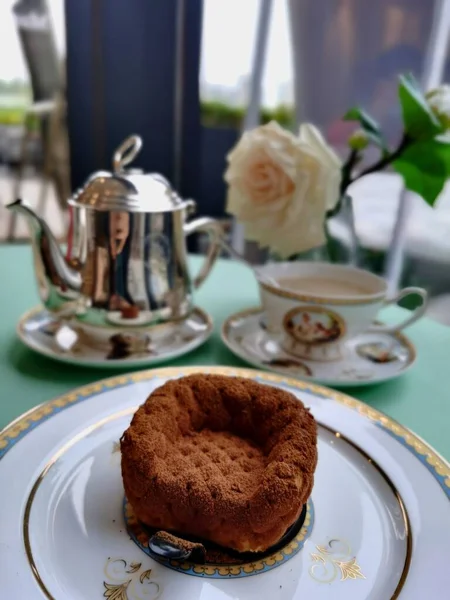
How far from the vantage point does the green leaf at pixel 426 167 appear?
2.25ft

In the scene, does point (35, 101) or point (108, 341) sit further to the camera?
point (35, 101)

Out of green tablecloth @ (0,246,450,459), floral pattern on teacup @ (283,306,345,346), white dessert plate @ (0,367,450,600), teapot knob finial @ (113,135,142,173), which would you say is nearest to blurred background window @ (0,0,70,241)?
green tablecloth @ (0,246,450,459)

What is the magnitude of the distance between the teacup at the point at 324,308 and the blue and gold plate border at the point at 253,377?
96 mm

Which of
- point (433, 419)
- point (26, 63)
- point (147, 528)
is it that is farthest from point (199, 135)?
point (147, 528)

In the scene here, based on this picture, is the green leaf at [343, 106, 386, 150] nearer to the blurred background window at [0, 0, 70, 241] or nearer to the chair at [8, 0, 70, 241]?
the blurred background window at [0, 0, 70, 241]

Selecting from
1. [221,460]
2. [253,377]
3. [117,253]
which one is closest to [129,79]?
[117,253]

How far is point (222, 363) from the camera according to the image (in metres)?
0.65

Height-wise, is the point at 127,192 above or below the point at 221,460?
above

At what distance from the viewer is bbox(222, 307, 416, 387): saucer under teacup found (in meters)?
0.62

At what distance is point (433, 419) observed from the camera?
55 centimetres

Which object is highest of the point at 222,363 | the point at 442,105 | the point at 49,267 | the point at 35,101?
the point at 442,105

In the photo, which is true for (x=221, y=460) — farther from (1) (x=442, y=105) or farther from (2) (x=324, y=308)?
(1) (x=442, y=105)

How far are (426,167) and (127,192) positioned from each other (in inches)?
16.2

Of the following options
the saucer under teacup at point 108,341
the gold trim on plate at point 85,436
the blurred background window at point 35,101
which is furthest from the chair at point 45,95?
the gold trim on plate at point 85,436
